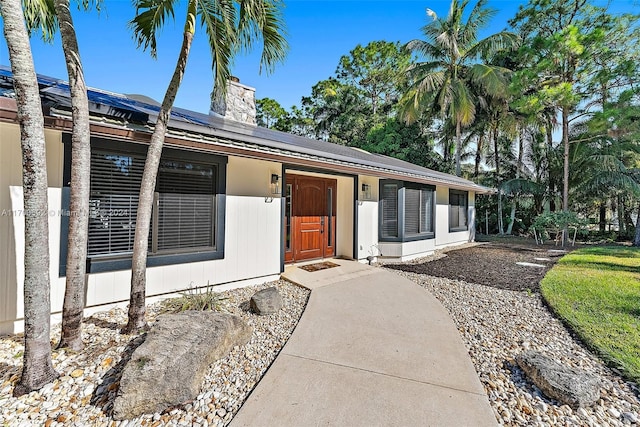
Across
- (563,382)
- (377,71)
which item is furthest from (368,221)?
(377,71)

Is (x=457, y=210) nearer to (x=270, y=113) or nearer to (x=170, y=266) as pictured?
(x=170, y=266)

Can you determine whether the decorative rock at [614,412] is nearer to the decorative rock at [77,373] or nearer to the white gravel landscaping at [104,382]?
the white gravel landscaping at [104,382]

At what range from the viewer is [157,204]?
181 inches

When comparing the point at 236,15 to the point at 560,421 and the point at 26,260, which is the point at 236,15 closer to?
the point at 26,260

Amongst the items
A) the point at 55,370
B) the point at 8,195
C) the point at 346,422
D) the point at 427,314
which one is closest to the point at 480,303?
the point at 427,314

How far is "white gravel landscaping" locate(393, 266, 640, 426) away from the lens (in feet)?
7.52

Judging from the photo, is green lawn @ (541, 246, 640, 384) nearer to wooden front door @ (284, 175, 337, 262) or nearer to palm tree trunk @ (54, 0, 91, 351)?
wooden front door @ (284, 175, 337, 262)

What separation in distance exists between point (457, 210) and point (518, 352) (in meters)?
10.3

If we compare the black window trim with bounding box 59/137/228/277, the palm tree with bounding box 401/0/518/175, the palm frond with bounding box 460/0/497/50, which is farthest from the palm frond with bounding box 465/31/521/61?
the black window trim with bounding box 59/137/228/277

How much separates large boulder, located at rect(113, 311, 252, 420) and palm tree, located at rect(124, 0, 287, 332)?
777 millimetres

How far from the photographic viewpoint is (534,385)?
8.64 ft

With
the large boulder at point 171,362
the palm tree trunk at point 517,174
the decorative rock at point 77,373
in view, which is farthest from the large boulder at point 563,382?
the palm tree trunk at point 517,174

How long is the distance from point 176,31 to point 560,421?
5.93 m

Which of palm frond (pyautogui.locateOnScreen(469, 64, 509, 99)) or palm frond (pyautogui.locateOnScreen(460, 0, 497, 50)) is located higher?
palm frond (pyautogui.locateOnScreen(460, 0, 497, 50))
